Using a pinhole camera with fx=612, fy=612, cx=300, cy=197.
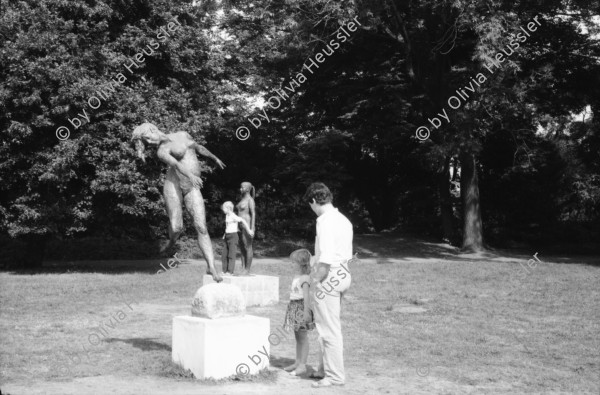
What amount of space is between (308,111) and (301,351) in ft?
79.6

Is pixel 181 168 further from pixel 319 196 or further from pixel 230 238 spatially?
pixel 230 238

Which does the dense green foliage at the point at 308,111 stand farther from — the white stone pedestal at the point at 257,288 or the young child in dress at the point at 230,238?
the white stone pedestal at the point at 257,288

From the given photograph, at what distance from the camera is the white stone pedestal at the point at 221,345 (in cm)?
707

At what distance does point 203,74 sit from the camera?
23.1m

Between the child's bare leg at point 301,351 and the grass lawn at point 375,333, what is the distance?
0.17 metres

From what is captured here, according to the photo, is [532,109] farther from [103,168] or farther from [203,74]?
[103,168]

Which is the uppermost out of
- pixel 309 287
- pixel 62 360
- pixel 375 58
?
pixel 375 58

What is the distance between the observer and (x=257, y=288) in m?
13.5

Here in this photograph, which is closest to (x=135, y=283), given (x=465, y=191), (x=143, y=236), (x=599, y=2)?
(x=143, y=236)

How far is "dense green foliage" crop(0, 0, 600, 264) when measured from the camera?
60.9ft

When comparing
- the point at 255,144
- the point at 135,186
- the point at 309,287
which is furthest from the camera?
the point at 255,144

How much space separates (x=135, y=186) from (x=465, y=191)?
574 inches

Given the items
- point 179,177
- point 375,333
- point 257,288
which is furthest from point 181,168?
point 257,288

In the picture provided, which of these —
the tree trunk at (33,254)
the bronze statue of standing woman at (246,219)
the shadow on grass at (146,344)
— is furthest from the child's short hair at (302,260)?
the tree trunk at (33,254)
